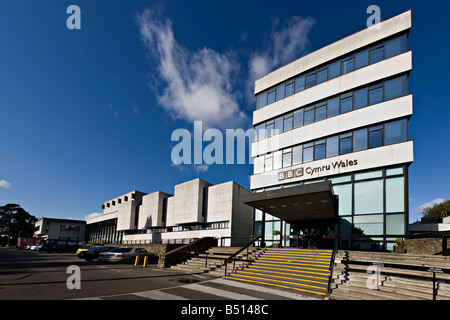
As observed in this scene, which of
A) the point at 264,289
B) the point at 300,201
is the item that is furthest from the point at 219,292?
the point at 300,201

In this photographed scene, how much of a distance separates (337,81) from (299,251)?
46.7 ft

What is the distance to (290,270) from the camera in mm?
13516

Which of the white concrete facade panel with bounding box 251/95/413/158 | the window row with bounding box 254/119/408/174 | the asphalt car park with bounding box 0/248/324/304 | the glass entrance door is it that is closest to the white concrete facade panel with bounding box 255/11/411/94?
the white concrete facade panel with bounding box 251/95/413/158

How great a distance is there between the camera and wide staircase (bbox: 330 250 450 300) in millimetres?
9219

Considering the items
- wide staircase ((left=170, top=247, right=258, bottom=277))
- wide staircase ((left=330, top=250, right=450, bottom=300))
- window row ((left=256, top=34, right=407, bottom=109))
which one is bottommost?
wide staircase ((left=170, top=247, right=258, bottom=277))

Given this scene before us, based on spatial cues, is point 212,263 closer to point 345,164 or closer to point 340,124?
point 345,164

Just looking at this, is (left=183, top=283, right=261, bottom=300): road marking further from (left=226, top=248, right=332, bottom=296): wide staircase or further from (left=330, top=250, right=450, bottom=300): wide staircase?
(left=330, top=250, right=450, bottom=300): wide staircase

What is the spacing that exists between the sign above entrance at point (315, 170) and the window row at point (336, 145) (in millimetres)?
716

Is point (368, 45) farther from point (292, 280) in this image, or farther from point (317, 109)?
point (292, 280)

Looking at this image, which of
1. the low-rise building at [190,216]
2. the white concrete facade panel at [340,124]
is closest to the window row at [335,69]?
the white concrete facade panel at [340,124]

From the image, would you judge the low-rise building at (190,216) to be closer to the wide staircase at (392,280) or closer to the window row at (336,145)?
the window row at (336,145)

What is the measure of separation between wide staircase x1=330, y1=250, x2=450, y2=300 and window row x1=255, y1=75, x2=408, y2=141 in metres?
12.0

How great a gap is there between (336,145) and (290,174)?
177 inches
